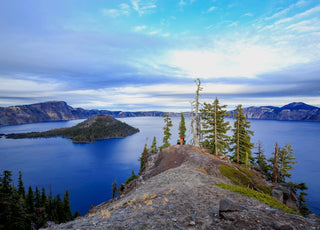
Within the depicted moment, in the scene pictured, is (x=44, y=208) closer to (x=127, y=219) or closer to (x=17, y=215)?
(x=17, y=215)

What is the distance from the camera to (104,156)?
469 feet

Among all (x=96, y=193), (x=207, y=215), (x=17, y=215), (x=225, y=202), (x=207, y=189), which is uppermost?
(x=225, y=202)

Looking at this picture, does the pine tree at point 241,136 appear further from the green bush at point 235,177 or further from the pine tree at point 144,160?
the pine tree at point 144,160

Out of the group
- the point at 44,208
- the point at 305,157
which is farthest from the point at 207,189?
the point at 305,157

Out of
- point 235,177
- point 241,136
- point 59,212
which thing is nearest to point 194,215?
point 235,177

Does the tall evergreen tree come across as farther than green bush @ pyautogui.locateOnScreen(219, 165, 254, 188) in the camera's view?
Yes

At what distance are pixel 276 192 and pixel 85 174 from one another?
10889cm

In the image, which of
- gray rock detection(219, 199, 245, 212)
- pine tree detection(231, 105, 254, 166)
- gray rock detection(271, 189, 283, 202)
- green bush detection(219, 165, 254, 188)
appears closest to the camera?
gray rock detection(219, 199, 245, 212)

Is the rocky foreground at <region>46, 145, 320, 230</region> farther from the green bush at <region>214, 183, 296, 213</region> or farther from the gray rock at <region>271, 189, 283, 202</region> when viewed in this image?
the gray rock at <region>271, 189, 283, 202</region>

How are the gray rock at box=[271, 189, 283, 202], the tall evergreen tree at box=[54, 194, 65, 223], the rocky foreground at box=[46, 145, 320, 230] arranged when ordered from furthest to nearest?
the tall evergreen tree at box=[54, 194, 65, 223] < the gray rock at box=[271, 189, 283, 202] < the rocky foreground at box=[46, 145, 320, 230]

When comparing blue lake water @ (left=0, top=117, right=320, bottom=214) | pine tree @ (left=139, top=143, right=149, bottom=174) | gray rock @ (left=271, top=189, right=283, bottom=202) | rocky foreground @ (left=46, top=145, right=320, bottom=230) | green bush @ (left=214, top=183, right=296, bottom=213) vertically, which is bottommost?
blue lake water @ (left=0, top=117, right=320, bottom=214)

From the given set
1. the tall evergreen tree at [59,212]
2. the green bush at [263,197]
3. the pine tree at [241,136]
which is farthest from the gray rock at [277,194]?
the tall evergreen tree at [59,212]

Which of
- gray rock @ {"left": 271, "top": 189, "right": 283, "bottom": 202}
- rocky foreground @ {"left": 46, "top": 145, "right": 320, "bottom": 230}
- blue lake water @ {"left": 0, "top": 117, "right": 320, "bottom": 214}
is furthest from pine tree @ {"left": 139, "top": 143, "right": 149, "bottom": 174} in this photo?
blue lake water @ {"left": 0, "top": 117, "right": 320, "bottom": 214}

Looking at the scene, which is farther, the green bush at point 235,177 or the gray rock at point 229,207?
the green bush at point 235,177
